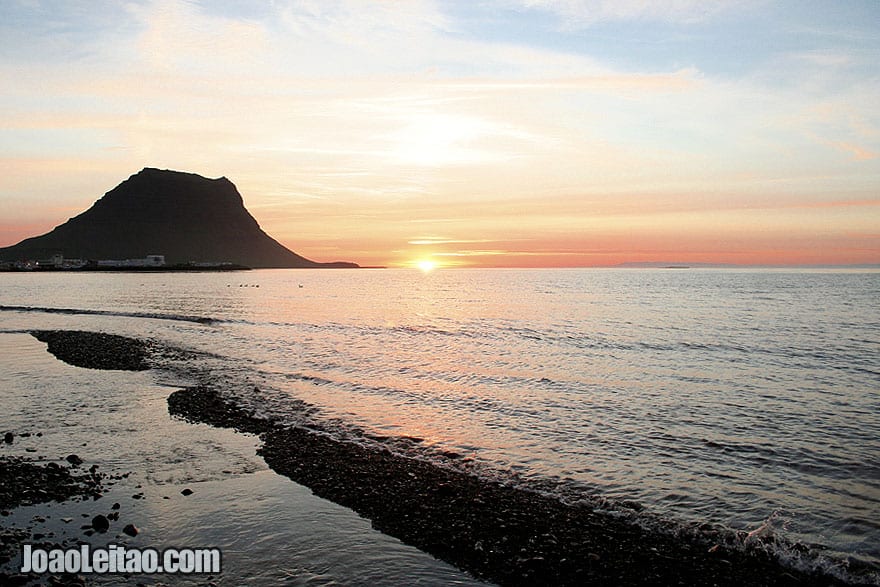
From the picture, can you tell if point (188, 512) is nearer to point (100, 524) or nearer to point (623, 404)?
point (100, 524)

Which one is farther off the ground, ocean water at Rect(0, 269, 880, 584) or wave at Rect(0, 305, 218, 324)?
wave at Rect(0, 305, 218, 324)

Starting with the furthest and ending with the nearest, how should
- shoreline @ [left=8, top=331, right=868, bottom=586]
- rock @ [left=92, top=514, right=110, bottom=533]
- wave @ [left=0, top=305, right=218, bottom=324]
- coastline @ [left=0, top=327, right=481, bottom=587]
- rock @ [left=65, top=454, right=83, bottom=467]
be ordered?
wave @ [left=0, top=305, right=218, bottom=324] < rock @ [left=65, top=454, right=83, bottom=467] < rock @ [left=92, top=514, right=110, bottom=533] < shoreline @ [left=8, top=331, right=868, bottom=586] < coastline @ [left=0, top=327, right=481, bottom=587]

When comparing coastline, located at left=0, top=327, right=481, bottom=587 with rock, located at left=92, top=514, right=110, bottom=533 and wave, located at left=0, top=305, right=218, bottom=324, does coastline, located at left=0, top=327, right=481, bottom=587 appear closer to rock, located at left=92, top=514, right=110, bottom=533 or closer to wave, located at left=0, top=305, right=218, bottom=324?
rock, located at left=92, top=514, right=110, bottom=533

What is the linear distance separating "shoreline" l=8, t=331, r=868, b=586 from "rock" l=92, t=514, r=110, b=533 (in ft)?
15.8

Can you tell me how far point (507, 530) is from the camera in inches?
491

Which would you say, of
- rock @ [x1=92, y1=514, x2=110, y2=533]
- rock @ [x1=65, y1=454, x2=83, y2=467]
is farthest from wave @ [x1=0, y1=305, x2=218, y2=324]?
rock @ [x1=92, y1=514, x2=110, y2=533]

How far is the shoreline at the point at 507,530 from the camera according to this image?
10.8m

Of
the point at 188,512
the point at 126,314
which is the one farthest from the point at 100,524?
the point at 126,314

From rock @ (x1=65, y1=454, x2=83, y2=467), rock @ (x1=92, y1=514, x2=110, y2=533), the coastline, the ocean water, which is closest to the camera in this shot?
the coastline

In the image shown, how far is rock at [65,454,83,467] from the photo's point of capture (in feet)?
53.2

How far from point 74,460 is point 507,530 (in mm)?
12846

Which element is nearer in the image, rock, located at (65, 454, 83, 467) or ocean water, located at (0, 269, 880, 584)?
ocean water, located at (0, 269, 880, 584)

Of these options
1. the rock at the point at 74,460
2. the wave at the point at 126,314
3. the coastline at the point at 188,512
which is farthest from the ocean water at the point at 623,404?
the wave at the point at 126,314

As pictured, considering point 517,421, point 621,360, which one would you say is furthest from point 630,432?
point 621,360
